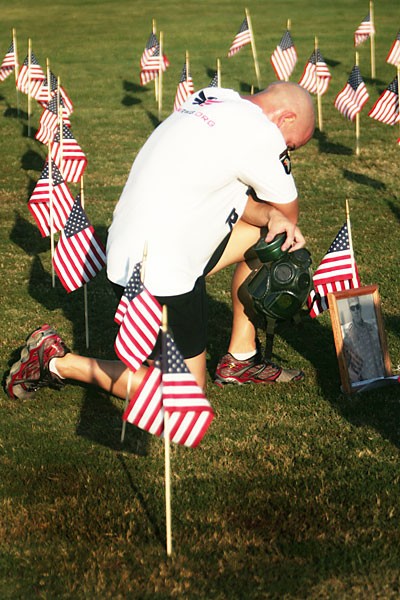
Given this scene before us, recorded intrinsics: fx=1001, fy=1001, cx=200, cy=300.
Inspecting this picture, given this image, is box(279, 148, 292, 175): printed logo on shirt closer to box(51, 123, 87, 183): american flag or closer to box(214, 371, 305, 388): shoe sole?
box(214, 371, 305, 388): shoe sole

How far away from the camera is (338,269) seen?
7.02 metres

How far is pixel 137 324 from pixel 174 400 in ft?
2.77

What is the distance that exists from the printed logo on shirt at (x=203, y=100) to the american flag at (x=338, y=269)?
65.2 inches

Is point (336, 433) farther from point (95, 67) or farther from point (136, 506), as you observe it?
point (95, 67)

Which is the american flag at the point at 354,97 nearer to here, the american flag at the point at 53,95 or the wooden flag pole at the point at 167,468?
the american flag at the point at 53,95

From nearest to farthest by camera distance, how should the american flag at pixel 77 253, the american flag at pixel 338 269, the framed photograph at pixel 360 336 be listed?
the framed photograph at pixel 360 336 < the american flag at pixel 338 269 < the american flag at pixel 77 253

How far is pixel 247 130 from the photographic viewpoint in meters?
5.51

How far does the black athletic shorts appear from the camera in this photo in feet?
18.8

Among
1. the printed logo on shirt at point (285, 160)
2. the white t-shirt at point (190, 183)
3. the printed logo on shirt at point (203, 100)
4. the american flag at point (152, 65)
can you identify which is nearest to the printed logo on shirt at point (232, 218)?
the white t-shirt at point (190, 183)

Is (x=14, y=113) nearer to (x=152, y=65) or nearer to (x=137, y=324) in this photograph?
(x=152, y=65)

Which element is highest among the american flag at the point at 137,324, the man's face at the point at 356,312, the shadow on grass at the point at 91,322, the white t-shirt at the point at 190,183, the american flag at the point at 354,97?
the white t-shirt at the point at 190,183

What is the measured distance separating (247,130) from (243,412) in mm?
1812

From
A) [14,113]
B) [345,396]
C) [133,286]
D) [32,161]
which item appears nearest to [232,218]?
[133,286]

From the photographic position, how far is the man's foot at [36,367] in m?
6.32
